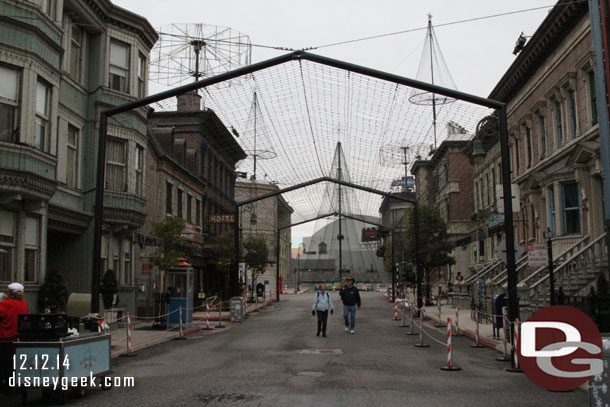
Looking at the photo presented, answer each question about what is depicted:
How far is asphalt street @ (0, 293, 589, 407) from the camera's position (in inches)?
381

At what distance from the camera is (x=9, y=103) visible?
53.3 ft

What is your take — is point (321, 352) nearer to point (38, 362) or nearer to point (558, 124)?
point (38, 362)

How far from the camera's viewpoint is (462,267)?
57.5m

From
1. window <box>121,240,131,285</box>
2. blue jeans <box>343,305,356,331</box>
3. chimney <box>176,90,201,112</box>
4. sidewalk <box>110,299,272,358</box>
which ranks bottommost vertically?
sidewalk <box>110,299,272,358</box>

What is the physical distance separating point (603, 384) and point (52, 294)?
49.4 feet

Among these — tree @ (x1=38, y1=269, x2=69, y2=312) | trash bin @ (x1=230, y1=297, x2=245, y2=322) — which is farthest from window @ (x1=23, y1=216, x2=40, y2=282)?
trash bin @ (x1=230, y1=297, x2=245, y2=322)

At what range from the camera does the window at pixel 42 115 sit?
57.2ft

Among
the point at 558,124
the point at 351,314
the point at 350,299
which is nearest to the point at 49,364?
the point at 350,299

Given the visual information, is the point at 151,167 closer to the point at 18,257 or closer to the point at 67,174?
the point at 67,174

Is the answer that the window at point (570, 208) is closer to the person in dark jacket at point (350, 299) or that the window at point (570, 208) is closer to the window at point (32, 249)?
the person in dark jacket at point (350, 299)

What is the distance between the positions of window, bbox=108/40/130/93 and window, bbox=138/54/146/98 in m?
1.10

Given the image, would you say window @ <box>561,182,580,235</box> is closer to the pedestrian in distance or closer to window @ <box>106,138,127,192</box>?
the pedestrian in distance

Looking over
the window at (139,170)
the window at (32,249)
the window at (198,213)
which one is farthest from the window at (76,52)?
the window at (198,213)

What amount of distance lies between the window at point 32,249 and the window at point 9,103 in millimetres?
2466
